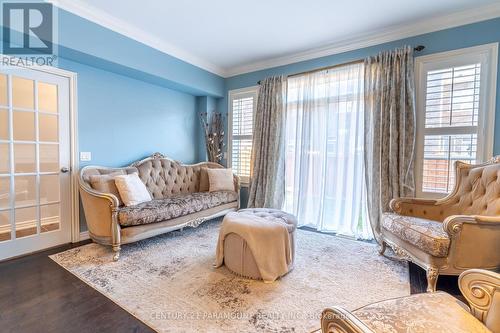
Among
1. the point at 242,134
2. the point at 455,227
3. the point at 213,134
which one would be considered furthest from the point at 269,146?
the point at 455,227

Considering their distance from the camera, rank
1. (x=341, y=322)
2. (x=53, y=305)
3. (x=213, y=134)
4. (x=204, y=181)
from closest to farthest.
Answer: (x=341, y=322), (x=53, y=305), (x=204, y=181), (x=213, y=134)

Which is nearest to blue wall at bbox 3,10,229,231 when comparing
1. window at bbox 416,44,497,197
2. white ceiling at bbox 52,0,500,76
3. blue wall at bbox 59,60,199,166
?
blue wall at bbox 59,60,199,166

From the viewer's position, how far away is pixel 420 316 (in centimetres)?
105

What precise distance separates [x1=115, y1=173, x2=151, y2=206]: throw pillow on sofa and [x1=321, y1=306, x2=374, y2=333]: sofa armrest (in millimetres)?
2595

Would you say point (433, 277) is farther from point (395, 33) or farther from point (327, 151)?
point (395, 33)

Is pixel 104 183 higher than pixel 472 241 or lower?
higher

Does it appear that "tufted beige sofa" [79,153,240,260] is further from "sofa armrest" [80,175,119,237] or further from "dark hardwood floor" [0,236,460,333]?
"dark hardwood floor" [0,236,460,333]

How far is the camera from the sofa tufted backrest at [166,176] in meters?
3.56

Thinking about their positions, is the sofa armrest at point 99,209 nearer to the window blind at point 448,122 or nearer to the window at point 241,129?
the window at point 241,129

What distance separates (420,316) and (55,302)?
242 centimetres

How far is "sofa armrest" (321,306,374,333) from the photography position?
85 centimetres

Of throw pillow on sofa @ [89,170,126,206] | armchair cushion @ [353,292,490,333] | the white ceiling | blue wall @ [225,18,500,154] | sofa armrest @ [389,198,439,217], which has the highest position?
the white ceiling

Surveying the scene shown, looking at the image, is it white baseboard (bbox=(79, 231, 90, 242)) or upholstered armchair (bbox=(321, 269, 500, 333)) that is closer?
upholstered armchair (bbox=(321, 269, 500, 333))

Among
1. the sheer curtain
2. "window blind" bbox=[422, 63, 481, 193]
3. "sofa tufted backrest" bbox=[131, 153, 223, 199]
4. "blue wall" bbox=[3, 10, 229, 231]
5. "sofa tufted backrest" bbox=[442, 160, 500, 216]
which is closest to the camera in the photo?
"sofa tufted backrest" bbox=[442, 160, 500, 216]
